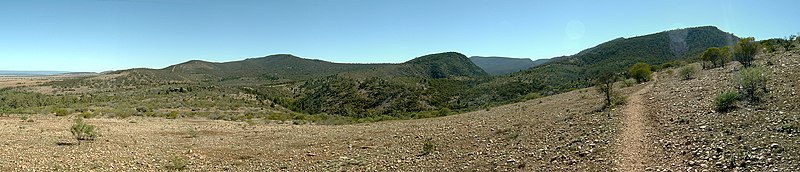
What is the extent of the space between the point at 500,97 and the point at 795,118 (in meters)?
45.9

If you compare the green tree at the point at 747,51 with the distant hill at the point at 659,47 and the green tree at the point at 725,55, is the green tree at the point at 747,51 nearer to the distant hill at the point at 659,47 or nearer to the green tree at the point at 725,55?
the green tree at the point at 725,55

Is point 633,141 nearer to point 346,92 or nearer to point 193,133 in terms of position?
point 193,133

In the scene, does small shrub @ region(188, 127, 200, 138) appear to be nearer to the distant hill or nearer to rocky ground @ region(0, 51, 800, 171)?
rocky ground @ region(0, 51, 800, 171)

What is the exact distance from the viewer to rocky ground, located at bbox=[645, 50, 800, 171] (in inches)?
390

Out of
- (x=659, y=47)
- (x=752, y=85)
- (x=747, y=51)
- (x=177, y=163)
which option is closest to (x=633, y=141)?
(x=752, y=85)

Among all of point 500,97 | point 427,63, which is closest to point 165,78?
point 427,63

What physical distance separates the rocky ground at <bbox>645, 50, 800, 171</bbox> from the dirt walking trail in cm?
28

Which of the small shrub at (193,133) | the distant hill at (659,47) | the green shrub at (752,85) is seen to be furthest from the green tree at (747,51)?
the distant hill at (659,47)

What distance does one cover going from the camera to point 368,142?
19875mm

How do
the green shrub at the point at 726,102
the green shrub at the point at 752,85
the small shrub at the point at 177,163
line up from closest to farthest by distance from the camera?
the small shrub at the point at 177,163 < the green shrub at the point at 726,102 < the green shrub at the point at 752,85

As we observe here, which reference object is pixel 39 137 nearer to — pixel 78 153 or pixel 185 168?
pixel 78 153

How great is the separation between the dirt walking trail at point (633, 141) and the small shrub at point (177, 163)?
13884 mm

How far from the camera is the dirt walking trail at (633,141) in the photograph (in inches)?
443

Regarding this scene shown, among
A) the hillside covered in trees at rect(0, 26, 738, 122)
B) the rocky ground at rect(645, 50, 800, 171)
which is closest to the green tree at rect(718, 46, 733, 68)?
the hillside covered in trees at rect(0, 26, 738, 122)
